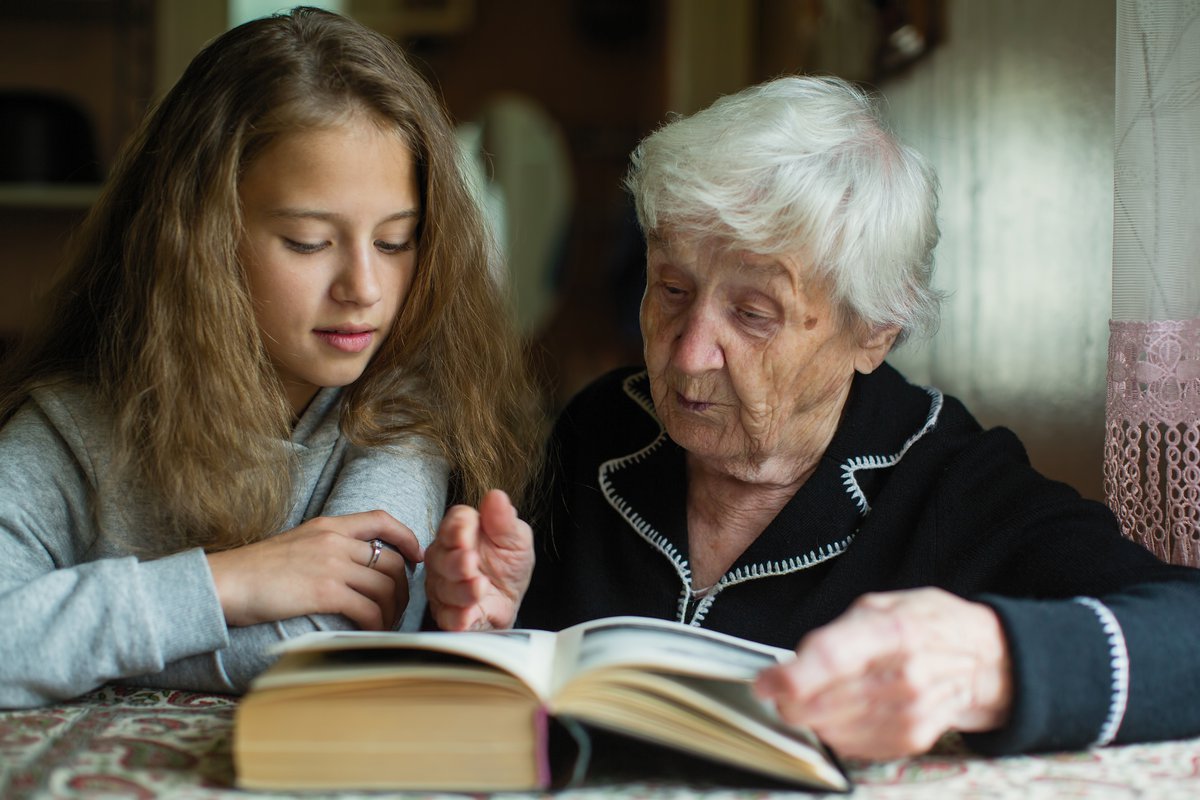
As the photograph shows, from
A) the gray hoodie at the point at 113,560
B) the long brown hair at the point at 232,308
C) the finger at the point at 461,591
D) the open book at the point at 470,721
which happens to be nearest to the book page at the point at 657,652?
the open book at the point at 470,721

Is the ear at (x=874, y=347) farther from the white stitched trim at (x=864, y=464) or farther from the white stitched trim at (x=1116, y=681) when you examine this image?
the white stitched trim at (x=1116, y=681)

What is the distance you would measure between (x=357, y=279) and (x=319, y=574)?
1.10 feet

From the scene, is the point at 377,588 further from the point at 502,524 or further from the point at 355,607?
the point at 502,524

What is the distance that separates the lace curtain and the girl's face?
80 cm

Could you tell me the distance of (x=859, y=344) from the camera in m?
1.38

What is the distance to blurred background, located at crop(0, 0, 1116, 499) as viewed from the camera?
1650 mm

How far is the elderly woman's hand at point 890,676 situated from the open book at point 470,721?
3 cm

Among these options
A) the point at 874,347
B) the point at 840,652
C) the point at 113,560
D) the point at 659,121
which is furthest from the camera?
the point at 659,121

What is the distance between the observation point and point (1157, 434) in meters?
1.25

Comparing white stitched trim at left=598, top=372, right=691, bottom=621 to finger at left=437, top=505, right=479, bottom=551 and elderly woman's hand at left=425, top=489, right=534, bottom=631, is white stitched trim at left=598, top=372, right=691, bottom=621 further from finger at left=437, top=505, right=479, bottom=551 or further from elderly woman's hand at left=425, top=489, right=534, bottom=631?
finger at left=437, top=505, right=479, bottom=551

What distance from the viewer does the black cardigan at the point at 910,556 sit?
0.94 m

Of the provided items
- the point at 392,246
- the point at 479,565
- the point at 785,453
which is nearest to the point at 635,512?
the point at 785,453

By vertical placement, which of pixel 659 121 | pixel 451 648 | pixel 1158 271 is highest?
pixel 659 121

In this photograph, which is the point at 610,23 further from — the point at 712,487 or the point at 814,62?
the point at 712,487
